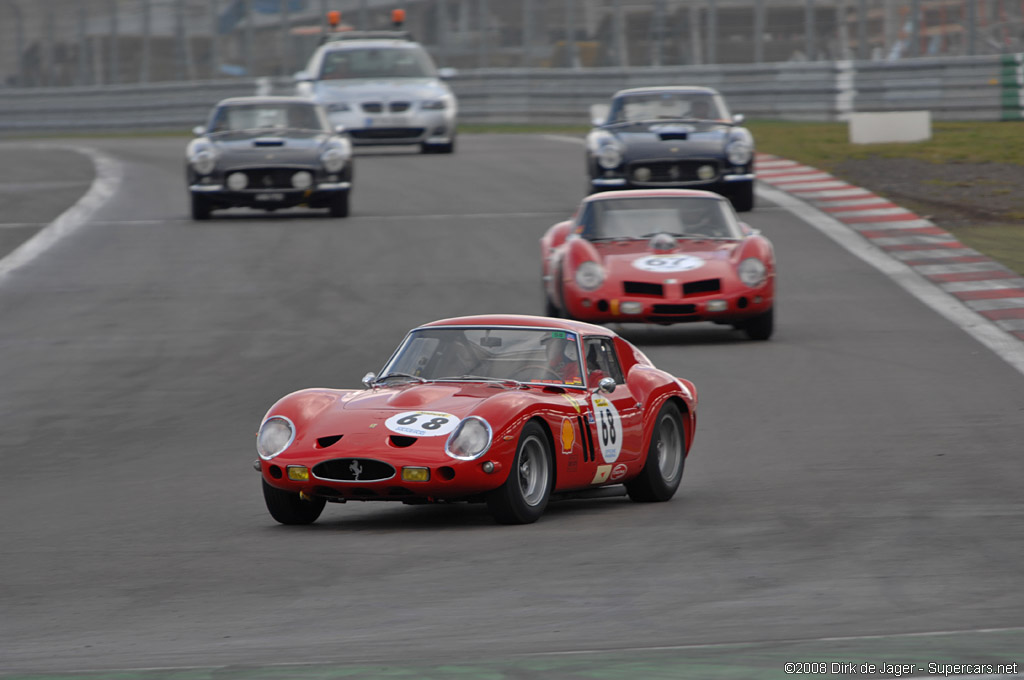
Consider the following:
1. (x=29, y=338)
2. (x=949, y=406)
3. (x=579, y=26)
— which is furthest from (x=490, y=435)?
(x=579, y=26)

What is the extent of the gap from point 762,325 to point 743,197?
7391 millimetres

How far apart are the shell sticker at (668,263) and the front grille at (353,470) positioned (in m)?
6.94

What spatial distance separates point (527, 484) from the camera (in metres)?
8.40

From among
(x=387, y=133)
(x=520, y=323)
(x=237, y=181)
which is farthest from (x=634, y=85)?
(x=520, y=323)

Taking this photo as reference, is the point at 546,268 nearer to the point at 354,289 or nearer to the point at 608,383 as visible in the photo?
the point at 354,289

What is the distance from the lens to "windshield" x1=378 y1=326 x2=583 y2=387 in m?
8.99

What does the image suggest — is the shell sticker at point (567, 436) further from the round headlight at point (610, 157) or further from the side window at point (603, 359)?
the round headlight at point (610, 157)

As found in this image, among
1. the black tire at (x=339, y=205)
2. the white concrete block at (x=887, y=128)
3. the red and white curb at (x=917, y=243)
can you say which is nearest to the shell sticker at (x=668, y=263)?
the red and white curb at (x=917, y=243)

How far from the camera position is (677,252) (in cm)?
1496

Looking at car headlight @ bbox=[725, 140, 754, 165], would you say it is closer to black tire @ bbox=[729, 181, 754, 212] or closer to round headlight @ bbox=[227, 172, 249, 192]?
black tire @ bbox=[729, 181, 754, 212]

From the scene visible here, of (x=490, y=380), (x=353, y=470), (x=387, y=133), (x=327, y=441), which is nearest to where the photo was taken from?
(x=353, y=470)

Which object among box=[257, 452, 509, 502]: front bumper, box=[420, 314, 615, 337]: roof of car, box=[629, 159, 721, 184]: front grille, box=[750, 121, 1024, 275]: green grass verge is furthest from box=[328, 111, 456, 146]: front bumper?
box=[257, 452, 509, 502]: front bumper

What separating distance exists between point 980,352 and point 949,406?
8.04 ft

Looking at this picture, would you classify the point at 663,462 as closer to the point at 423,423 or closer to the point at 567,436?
the point at 567,436
